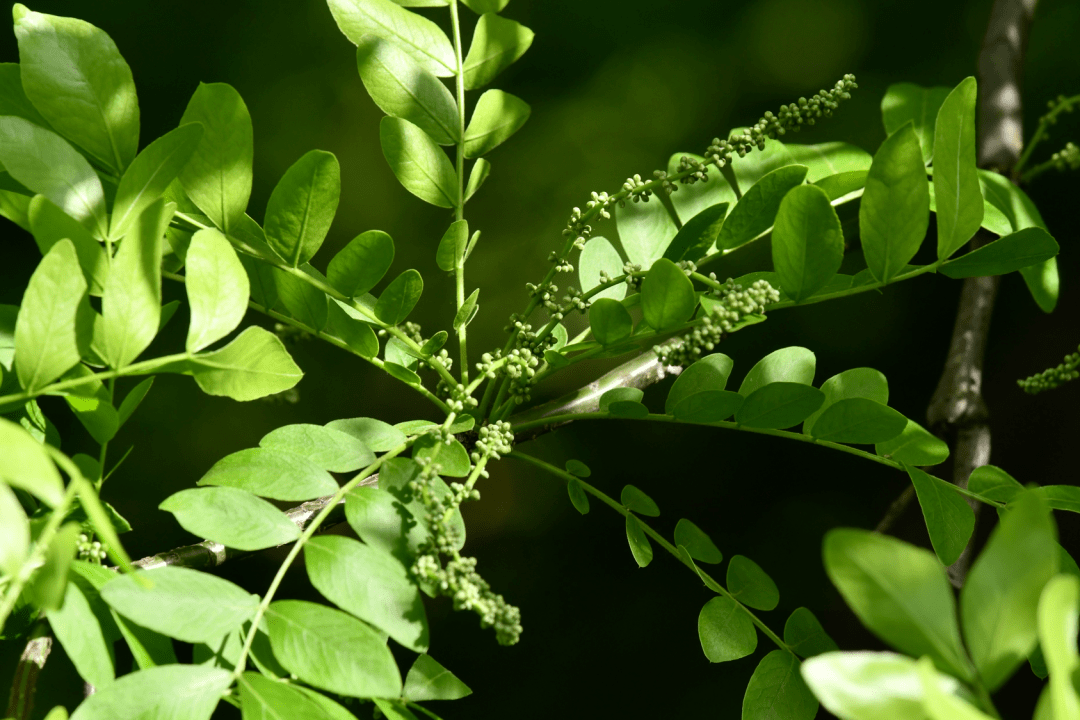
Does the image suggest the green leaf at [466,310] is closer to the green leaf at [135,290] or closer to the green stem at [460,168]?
the green stem at [460,168]

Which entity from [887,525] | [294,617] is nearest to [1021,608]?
[294,617]

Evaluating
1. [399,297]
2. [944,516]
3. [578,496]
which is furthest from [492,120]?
[944,516]

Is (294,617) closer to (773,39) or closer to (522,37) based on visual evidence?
(522,37)

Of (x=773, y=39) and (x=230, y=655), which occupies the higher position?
(x=773, y=39)

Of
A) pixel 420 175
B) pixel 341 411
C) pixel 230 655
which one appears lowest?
pixel 341 411

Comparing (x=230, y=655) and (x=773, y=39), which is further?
(x=773, y=39)

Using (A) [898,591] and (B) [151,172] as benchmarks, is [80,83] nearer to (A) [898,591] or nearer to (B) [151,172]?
(B) [151,172]

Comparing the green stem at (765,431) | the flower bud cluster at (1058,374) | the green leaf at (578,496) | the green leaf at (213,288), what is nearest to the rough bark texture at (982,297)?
the flower bud cluster at (1058,374)

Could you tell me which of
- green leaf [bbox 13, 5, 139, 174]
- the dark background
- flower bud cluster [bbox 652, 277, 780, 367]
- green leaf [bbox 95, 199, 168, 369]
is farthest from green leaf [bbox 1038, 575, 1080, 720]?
the dark background
